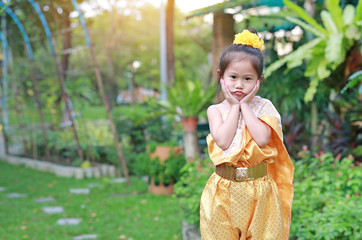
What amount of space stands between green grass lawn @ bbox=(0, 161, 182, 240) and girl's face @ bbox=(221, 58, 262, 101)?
8.86ft

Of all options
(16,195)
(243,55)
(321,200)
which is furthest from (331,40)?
(16,195)

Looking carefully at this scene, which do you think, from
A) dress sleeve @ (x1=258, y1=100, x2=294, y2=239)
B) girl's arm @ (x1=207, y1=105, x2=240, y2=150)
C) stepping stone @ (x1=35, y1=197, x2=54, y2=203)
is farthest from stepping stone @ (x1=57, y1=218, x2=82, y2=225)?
girl's arm @ (x1=207, y1=105, x2=240, y2=150)

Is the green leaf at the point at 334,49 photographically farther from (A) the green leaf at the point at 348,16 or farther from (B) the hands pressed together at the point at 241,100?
(B) the hands pressed together at the point at 241,100

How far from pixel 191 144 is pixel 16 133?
6146 mm

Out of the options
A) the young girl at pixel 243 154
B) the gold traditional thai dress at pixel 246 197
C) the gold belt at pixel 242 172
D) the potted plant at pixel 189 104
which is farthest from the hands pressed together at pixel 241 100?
the potted plant at pixel 189 104

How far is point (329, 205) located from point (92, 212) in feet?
11.0

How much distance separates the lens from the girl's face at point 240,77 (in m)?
2.17

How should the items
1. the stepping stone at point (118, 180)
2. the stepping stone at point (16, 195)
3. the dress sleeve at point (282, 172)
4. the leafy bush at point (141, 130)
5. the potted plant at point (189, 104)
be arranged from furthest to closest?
the leafy bush at point (141, 130)
the stepping stone at point (118, 180)
the stepping stone at point (16, 195)
the potted plant at point (189, 104)
the dress sleeve at point (282, 172)

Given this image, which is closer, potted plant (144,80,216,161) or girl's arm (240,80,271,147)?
girl's arm (240,80,271,147)

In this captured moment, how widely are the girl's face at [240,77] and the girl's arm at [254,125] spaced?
0.11 ft

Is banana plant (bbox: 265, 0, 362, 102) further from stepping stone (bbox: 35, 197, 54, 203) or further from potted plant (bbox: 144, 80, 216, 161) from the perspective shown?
stepping stone (bbox: 35, 197, 54, 203)

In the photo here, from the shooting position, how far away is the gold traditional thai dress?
2209mm

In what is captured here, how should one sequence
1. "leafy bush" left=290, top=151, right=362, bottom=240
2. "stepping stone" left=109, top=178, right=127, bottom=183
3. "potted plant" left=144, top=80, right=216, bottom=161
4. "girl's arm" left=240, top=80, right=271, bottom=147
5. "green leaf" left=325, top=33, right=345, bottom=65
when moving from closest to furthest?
"girl's arm" left=240, top=80, right=271, bottom=147 → "leafy bush" left=290, top=151, right=362, bottom=240 → "green leaf" left=325, top=33, right=345, bottom=65 → "potted plant" left=144, top=80, right=216, bottom=161 → "stepping stone" left=109, top=178, right=127, bottom=183

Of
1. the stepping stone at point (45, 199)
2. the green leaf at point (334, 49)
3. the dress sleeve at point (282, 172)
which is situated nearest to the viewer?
the dress sleeve at point (282, 172)
